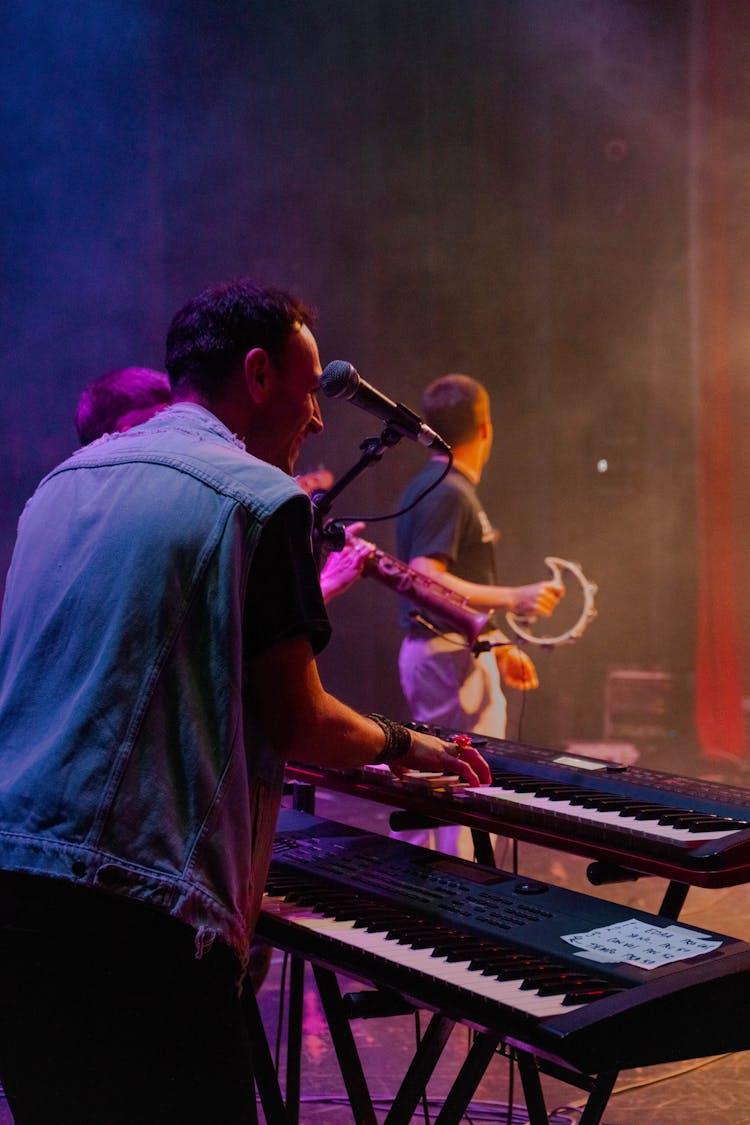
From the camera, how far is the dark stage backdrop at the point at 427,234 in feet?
21.6

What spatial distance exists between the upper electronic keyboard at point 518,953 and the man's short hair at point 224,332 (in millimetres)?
865

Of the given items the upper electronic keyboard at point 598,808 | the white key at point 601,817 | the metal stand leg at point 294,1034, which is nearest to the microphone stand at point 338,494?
the upper electronic keyboard at point 598,808

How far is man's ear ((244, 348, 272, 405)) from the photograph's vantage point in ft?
5.90

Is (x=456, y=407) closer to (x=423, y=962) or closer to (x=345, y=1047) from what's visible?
(x=345, y=1047)

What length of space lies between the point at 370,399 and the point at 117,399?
48.6 inches

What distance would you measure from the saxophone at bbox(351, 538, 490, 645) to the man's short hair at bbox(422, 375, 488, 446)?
2.25 feet

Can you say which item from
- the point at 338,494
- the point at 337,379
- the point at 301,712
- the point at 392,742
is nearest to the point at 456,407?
the point at 338,494

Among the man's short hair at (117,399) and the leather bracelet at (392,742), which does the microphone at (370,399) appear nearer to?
the leather bracelet at (392,742)

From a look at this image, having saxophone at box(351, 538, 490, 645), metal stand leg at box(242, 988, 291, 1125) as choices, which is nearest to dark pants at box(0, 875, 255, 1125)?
metal stand leg at box(242, 988, 291, 1125)

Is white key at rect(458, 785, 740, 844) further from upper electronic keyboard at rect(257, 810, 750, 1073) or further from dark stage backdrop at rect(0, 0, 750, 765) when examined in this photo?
dark stage backdrop at rect(0, 0, 750, 765)

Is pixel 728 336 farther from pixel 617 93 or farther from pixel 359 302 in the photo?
pixel 359 302

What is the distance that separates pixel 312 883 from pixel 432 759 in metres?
0.31

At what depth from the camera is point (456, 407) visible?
457 centimetres

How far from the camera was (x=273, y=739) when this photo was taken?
66.3 inches
